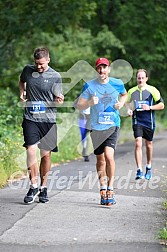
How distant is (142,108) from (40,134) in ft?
10.9

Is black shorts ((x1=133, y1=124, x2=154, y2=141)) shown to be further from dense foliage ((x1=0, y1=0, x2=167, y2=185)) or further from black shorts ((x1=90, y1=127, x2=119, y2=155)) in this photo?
black shorts ((x1=90, y1=127, x2=119, y2=155))

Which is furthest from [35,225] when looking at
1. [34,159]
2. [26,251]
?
[34,159]

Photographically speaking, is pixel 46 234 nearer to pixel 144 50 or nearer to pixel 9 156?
pixel 9 156

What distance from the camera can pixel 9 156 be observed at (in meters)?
12.8

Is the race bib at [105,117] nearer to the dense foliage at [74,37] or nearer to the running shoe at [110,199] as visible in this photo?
the running shoe at [110,199]

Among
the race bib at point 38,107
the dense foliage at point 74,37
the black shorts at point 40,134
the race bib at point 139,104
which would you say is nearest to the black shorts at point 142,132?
the race bib at point 139,104

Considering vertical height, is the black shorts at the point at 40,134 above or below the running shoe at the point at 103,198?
above

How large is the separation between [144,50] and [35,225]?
30681 mm

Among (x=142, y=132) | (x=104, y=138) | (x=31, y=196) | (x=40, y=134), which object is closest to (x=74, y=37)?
(x=142, y=132)

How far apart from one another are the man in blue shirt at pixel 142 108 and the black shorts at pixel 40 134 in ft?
9.88

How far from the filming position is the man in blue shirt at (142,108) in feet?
41.6

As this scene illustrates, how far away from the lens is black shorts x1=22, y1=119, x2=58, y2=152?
9.72m

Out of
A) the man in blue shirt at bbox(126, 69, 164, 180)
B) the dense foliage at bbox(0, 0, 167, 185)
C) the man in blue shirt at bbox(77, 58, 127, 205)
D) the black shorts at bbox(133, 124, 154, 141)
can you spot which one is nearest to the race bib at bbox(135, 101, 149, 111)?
the man in blue shirt at bbox(126, 69, 164, 180)

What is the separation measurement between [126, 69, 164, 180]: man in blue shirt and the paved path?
55cm
